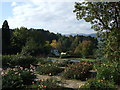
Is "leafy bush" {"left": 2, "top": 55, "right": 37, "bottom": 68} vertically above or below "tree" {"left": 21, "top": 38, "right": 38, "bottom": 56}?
below

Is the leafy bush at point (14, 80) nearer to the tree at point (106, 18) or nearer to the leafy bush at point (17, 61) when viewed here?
the tree at point (106, 18)

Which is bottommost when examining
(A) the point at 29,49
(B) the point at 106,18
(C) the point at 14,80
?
(C) the point at 14,80

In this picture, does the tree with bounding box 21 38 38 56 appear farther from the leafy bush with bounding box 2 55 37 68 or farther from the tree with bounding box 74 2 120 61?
the tree with bounding box 74 2 120 61

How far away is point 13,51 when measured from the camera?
29.5 meters

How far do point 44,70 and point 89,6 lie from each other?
192 inches

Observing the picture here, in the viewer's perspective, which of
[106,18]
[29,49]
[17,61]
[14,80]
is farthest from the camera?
[29,49]

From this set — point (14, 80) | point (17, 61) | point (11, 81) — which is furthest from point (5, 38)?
point (11, 81)

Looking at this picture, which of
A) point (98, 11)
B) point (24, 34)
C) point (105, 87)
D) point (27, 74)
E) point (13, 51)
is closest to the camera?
point (105, 87)

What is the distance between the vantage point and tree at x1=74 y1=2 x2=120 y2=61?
639 cm

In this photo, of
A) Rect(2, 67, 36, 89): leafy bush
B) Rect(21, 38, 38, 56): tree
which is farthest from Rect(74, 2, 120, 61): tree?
Rect(21, 38, 38, 56): tree

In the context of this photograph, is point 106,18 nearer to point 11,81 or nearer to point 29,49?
point 11,81

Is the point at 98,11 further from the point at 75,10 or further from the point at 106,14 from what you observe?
the point at 75,10

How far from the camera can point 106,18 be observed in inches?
256

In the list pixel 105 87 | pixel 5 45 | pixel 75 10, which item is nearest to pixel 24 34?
pixel 5 45
